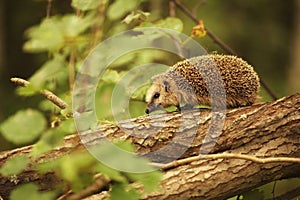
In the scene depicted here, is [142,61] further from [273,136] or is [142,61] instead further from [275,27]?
[275,27]

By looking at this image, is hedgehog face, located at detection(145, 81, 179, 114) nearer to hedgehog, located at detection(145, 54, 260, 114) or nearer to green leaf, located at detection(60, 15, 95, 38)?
hedgehog, located at detection(145, 54, 260, 114)

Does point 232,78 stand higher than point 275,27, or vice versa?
point 232,78

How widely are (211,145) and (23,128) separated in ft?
3.19

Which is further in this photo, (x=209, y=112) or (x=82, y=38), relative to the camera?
(x=209, y=112)

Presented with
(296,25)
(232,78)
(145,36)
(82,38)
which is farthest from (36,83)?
(296,25)

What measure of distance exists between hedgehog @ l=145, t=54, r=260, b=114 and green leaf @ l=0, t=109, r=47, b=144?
1133 mm

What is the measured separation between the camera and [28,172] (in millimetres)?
2217

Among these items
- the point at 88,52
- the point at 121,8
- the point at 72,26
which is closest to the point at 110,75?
the point at 88,52

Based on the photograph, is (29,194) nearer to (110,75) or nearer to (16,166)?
(16,166)

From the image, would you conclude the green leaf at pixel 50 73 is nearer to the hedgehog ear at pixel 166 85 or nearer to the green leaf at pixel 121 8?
the green leaf at pixel 121 8

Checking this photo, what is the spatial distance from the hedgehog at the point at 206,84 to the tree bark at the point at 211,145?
0.16 meters

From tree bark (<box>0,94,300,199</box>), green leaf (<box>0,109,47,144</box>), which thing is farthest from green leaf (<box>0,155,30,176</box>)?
tree bark (<box>0,94,300,199</box>)

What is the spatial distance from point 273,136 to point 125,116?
Answer: 0.54 metres

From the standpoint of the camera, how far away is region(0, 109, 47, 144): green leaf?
139 cm
